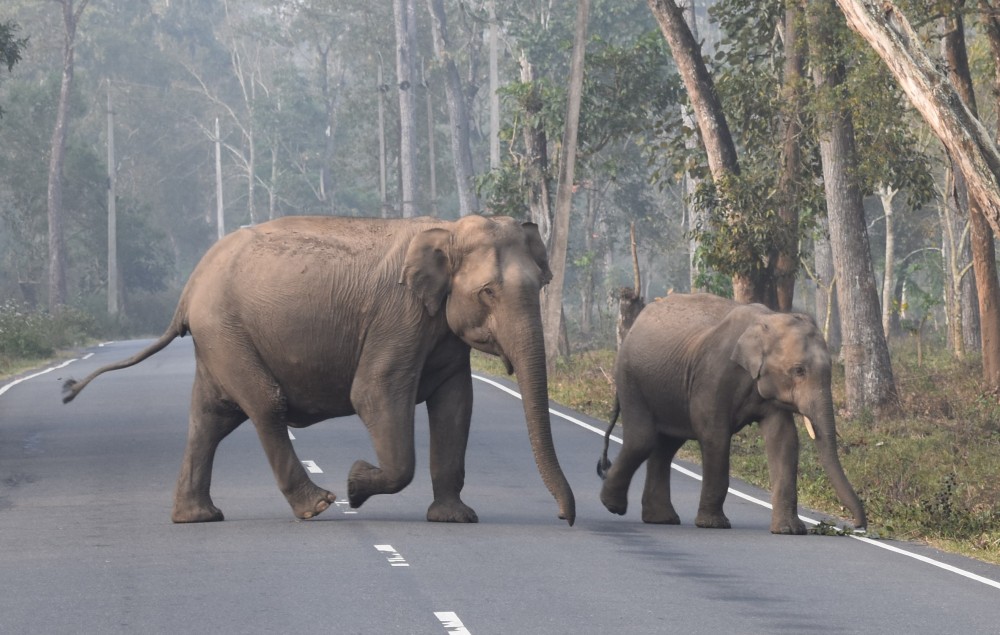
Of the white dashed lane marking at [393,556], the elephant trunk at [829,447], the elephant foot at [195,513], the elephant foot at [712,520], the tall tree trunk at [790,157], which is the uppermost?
the tall tree trunk at [790,157]

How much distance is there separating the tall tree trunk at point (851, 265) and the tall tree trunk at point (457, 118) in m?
34.0

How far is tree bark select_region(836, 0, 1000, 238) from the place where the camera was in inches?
605

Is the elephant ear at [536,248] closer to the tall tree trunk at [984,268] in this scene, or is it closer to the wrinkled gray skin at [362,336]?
the wrinkled gray skin at [362,336]

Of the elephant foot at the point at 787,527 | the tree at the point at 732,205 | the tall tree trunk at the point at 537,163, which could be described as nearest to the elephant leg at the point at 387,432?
the elephant foot at the point at 787,527

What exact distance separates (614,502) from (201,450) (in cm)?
336

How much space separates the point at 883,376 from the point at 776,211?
330 cm

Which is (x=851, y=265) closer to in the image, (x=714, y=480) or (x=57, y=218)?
(x=714, y=480)

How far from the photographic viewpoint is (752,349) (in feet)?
42.0

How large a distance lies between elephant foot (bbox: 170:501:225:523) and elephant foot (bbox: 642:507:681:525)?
3347 millimetres

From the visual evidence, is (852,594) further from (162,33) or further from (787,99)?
(162,33)

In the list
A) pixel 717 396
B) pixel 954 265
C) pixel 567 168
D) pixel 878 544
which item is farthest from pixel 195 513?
pixel 954 265

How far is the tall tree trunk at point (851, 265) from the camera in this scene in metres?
23.1

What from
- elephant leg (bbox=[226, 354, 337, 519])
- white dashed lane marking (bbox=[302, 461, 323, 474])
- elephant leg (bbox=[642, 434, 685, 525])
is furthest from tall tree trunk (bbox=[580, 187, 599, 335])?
elephant leg (bbox=[226, 354, 337, 519])

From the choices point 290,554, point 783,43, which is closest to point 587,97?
point 783,43
